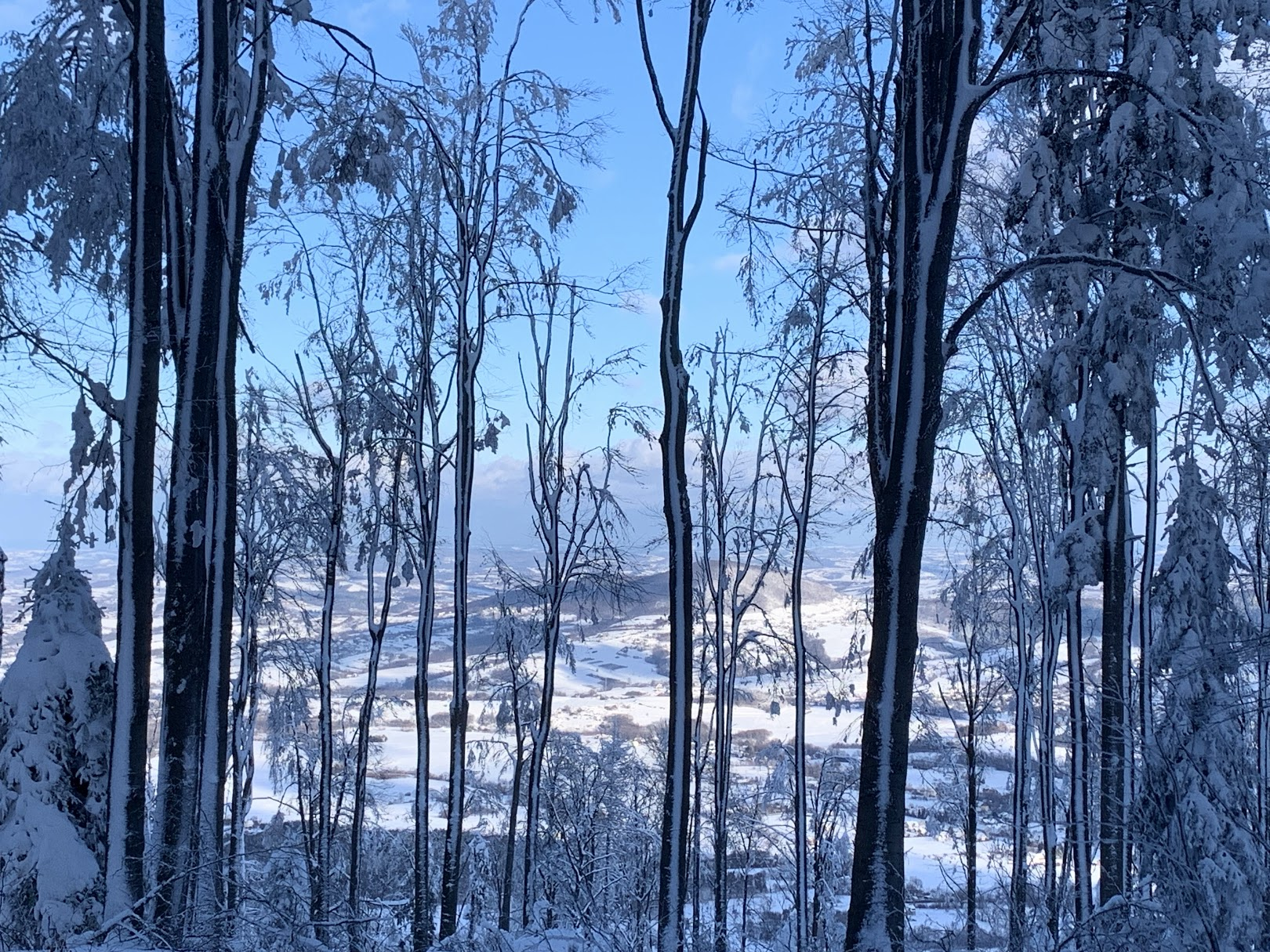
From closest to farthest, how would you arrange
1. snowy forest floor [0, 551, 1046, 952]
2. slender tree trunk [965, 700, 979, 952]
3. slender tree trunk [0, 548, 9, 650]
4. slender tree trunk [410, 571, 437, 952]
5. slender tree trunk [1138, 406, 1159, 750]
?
slender tree trunk [0, 548, 9, 650] < slender tree trunk [1138, 406, 1159, 750] < slender tree trunk [410, 571, 437, 952] < snowy forest floor [0, 551, 1046, 952] < slender tree trunk [965, 700, 979, 952]

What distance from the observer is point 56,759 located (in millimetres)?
8195

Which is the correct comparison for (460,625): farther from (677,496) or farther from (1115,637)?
(1115,637)

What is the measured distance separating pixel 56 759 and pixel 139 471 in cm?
322

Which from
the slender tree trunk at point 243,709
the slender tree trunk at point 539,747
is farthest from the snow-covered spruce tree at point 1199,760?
the slender tree trunk at point 243,709

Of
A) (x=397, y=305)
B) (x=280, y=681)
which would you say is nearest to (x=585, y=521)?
(x=397, y=305)

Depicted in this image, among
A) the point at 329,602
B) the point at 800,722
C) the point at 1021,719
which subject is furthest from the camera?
the point at 329,602

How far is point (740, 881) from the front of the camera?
37906mm

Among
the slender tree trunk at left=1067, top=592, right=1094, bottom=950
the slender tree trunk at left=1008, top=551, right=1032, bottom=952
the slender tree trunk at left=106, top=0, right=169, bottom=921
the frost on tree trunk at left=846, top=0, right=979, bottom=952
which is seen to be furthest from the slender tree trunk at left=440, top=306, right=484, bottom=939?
the slender tree trunk at left=1008, top=551, right=1032, bottom=952

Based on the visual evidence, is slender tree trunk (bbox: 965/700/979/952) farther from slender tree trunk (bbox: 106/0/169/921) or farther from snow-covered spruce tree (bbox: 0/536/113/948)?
slender tree trunk (bbox: 106/0/169/921)

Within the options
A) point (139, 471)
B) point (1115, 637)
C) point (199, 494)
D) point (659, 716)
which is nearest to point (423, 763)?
point (199, 494)

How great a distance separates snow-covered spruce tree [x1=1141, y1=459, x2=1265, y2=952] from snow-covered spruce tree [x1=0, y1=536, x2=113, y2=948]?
830cm

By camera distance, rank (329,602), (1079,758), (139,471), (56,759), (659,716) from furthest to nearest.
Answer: (659,716) < (329,602) < (1079,758) < (56,759) < (139,471)

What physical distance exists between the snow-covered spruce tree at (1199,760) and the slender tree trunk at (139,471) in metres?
7.16

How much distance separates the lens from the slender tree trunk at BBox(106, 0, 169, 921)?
22.3 feet
